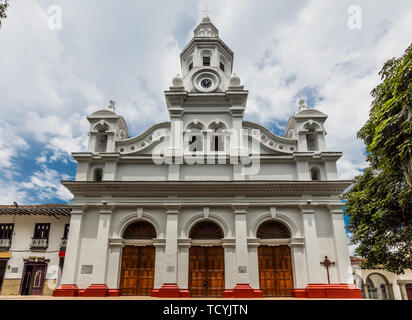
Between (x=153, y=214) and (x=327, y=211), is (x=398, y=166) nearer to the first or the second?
(x=327, y=211)

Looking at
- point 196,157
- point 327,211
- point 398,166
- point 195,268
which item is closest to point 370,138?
point 398,166

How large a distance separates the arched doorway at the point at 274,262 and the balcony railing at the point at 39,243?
50.4 feet

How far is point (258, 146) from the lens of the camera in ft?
64.1

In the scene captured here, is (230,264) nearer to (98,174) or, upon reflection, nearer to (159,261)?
(159,261)

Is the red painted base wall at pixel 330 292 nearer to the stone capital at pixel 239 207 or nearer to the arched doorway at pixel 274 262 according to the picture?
the arched doorway at pixel 274 262

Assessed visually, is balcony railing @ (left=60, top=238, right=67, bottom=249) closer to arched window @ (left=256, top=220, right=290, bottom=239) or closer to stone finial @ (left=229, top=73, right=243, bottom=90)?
arched window @ (left=256, top=220, right=290, bottom=239)

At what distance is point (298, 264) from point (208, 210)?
5.88 metres

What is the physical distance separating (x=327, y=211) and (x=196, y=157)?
8.55 metres

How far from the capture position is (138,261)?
17.4 meters

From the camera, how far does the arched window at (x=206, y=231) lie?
17.8 m

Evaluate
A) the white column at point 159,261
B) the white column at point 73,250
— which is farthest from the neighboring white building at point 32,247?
the white column at point 159,261

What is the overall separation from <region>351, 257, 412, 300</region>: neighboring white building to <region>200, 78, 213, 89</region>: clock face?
75.4ft

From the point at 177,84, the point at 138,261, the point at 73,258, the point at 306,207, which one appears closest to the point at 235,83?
the point at 177,84

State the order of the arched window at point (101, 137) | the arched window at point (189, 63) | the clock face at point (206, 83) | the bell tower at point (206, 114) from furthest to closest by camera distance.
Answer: the arched window at point (189, 63)
the clock face at point (206, 83)
the arched window at point (101, 137)
the bell tower at point (206, 114)
